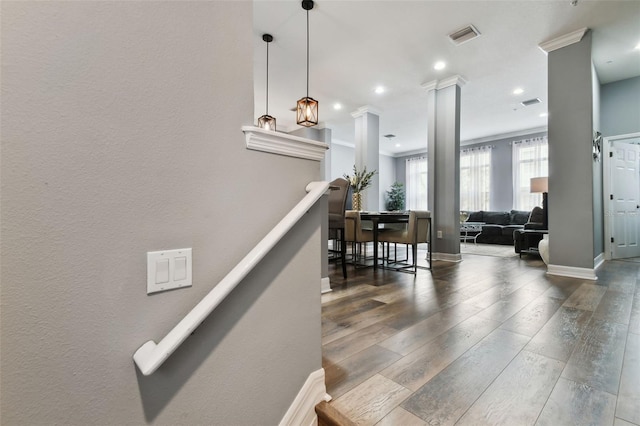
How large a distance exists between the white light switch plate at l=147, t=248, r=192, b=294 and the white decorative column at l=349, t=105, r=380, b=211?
524cm

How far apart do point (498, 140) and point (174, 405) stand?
9.50 metres

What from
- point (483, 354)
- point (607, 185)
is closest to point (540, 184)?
point (607, 185)

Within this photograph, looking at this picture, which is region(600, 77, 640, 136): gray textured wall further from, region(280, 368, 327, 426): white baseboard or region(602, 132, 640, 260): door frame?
region(280, 368, 327, 426): white baseboard

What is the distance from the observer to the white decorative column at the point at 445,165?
4.43 m

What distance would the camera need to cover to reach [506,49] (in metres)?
3.71

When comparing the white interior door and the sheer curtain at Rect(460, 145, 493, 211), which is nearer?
the white interior door

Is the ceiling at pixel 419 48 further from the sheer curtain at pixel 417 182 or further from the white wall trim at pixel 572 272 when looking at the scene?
the sheer curtain at pixel 417 182

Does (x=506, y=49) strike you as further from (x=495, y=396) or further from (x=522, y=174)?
(x=522, y=174)

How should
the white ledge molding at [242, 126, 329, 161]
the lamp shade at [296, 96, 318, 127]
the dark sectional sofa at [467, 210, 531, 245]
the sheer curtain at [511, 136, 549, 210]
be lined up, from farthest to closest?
the sheer curtain at [511, 136, 549, 210], the dark sectional sofa at [467, 210, 531, 245], the lamp shade at [296, 96, 318, 127], the white ledge molding at [242, 126, 329, 161]

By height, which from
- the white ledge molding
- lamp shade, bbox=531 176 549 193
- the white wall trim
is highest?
lamp shade, bbox=531 176 549 193

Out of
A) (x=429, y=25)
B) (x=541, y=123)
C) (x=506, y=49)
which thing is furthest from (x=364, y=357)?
(x=541, y=123)

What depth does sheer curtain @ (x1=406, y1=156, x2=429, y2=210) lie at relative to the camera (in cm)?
972

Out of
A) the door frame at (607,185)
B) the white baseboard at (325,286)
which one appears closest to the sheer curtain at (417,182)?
the door frame at (607,185)

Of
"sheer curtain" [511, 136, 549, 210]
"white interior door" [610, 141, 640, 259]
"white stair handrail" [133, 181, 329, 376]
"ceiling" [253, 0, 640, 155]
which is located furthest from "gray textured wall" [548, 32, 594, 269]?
"sheer curtain" [511, 136, 549, 210]
